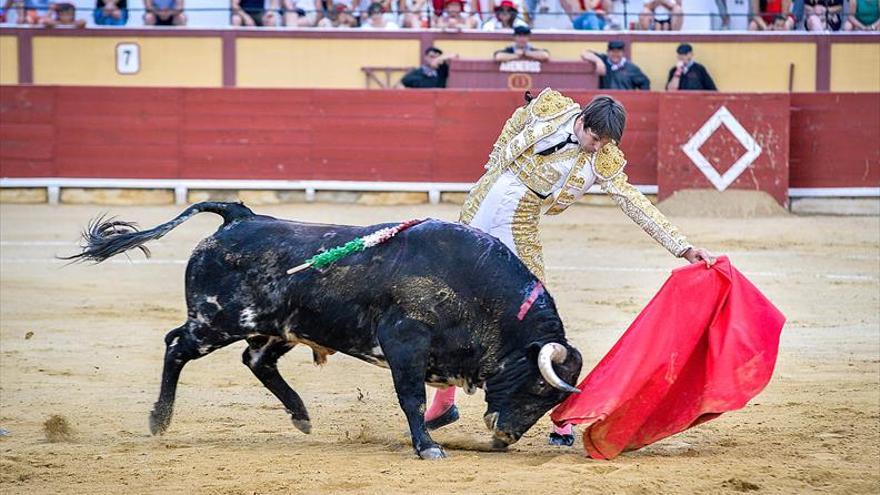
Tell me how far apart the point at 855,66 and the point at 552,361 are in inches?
411

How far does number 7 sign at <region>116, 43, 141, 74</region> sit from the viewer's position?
548 inches

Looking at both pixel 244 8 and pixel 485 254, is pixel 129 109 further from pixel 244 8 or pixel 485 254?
pixel 485 254

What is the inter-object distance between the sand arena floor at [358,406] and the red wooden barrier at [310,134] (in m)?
2.58

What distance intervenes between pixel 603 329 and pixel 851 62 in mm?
7827

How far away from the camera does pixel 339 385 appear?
577 cm

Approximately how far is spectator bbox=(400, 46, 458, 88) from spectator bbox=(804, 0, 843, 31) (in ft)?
11.7

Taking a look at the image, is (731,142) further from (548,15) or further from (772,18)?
(548,15)

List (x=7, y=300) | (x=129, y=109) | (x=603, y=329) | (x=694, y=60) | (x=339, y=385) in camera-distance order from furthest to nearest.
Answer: (x=694, y=60)
(x=129, y=109)
(x=7, y=300)
(x=603, y=329)
(x=339, y=385)

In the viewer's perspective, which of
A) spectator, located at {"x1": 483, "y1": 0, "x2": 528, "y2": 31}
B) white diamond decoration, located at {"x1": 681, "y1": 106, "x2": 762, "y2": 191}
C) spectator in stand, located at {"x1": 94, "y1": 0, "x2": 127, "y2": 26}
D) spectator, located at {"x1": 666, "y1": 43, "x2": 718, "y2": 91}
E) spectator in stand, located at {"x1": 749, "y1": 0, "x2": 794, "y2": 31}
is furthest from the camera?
spectator in stand, located at {"x1": 94, "y1": 0, "x2": 127, "y2": 26}

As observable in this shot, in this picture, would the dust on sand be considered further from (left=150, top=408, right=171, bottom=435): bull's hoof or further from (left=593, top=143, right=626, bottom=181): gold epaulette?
(left=593, top=143, right=626, bottom=181): gold epaulette

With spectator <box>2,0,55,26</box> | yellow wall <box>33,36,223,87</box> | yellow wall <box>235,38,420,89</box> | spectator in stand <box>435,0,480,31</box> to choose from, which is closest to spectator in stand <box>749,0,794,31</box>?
spectator in stand <box>435,0,480,31</box>

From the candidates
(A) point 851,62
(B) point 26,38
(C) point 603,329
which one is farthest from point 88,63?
(C) point 603,329

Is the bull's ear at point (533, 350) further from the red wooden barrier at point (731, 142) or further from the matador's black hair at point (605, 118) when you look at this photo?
the red wooden barrier at point (731, 142)

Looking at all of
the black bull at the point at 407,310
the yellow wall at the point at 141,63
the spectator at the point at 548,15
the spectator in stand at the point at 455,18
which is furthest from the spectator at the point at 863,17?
the black bull at the point at 407,310
